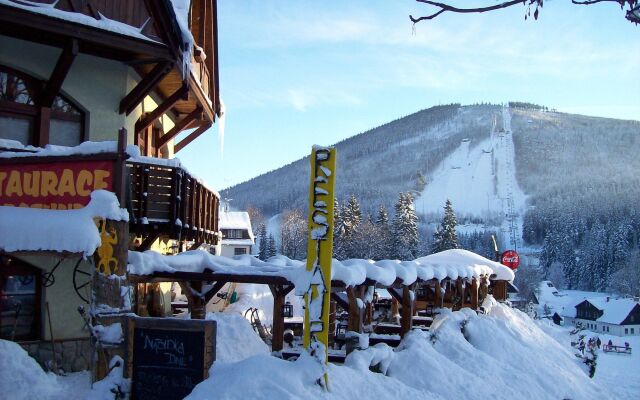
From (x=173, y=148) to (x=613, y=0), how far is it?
59.4ft

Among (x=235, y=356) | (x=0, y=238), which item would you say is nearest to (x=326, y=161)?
(x=0, y=238)

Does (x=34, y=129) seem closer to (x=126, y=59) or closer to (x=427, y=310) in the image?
(x=126, y=59)

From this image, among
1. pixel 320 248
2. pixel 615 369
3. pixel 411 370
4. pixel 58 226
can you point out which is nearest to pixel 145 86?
pixel 58 226

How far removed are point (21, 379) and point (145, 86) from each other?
6446 millimetres

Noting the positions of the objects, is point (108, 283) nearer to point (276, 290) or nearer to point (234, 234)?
point (276, 290)

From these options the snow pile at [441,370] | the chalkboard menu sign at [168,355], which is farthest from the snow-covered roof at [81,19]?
the snow pile at [441,370]

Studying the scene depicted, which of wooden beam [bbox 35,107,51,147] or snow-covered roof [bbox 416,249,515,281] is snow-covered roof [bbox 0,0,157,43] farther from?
snow-covered roof [bbox 416,249,515,281]

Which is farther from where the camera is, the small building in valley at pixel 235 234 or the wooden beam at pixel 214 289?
the small building in valley at pixel 235 234

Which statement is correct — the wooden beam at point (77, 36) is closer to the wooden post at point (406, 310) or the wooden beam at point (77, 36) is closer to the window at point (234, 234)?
the wooden post at point (406, 310)

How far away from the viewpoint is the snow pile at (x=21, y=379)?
8352 millimetres

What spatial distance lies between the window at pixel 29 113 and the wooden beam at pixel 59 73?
22 centimetres

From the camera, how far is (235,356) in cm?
1309

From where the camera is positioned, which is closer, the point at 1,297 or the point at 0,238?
the point at 0,238

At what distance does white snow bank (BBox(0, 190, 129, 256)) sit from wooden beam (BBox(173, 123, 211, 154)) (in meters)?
11.3
